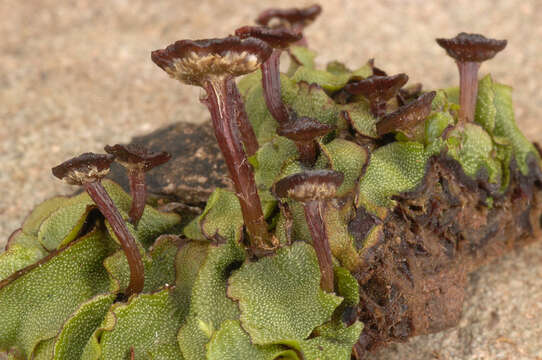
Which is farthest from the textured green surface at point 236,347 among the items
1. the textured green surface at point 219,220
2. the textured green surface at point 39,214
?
the textured green surface at point 39,214

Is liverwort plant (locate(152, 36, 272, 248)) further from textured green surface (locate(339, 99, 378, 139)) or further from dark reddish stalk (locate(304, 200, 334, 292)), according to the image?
textured green surface (locate(339, 99, 378, 139))

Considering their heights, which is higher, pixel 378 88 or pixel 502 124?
pixel 378 88

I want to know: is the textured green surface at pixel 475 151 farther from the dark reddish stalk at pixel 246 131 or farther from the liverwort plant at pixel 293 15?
the liverwort plant at pixel 293 15

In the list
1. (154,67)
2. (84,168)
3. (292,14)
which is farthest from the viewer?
(154,67)

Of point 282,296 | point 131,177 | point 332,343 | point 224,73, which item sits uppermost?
point 224,73

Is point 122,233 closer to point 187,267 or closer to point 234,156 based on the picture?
point 187,267

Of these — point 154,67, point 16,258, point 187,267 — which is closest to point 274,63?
point 187,267

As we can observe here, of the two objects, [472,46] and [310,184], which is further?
[472,46]

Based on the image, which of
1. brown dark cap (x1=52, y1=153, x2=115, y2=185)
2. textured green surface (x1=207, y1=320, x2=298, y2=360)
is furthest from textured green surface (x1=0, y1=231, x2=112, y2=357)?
textured green surface (x1=207, y1=320, x2=298, y2=360)
